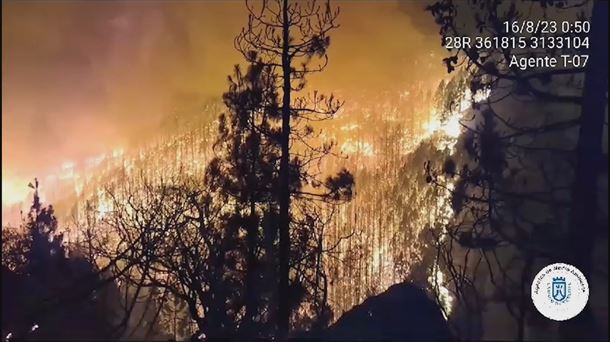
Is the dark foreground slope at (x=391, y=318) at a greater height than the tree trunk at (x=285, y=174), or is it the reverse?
the tree trunk at (x=285, y=174)

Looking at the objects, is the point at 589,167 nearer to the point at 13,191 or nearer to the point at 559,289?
the point at 559,289

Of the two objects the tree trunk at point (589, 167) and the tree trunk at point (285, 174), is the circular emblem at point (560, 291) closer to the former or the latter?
the tree trunk at point (589, 167)

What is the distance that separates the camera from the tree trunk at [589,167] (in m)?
2.55

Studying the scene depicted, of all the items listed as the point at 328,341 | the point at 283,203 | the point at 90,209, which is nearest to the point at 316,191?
the point at 283,203

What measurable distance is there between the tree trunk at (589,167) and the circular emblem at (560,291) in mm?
27

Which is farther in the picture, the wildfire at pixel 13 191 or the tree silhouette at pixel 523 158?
the wildfire at pixel 13 191

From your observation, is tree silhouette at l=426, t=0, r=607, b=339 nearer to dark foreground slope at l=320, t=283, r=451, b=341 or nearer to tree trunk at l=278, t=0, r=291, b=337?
dark foreground slope at l=320, t=283, r=451, b=341

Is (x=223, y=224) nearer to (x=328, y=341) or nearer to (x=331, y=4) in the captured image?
(x=328, y=341)

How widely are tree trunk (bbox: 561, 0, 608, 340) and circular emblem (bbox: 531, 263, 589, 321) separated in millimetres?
27

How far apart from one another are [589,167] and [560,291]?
464mm

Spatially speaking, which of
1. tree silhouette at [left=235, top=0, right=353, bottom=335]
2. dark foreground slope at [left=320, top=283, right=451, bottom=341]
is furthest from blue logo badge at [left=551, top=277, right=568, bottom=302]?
tree silhouette at [left=235, top=0, right=353, bottom=335]

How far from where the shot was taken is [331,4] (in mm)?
2691

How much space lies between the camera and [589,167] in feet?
8.33

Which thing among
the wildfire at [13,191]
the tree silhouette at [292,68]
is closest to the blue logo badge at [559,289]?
the tree silhouette at [292,68]
